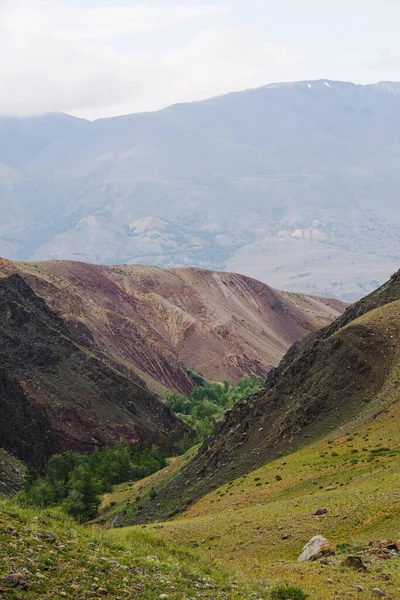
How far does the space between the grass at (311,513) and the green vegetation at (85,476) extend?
13467 mm

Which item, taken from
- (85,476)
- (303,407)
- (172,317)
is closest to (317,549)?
(303,407)

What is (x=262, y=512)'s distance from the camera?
30.3m

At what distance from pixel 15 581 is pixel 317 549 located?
10.8 meters

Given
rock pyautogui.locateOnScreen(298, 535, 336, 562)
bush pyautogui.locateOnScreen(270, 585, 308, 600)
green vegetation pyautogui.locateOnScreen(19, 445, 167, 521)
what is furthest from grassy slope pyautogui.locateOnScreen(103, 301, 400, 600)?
green vegetation pyautogui.locateOnScreen(19, 445, 167, 521)

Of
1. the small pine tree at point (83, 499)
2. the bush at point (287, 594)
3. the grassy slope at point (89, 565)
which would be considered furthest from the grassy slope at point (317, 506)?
the small pine tree at point (83, 499)

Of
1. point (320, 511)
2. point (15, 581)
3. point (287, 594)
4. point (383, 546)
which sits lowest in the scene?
point (320, 511)

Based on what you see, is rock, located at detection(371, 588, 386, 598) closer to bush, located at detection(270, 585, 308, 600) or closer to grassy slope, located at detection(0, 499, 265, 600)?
bush, located at detection(270, 585, 308, 600)

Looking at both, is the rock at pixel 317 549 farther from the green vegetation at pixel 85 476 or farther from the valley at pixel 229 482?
the green vegetation at pixel 85 476

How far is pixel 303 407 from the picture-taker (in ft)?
151

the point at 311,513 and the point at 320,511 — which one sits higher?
the point at 320,511

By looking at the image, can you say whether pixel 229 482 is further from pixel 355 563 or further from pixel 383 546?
pixel 355 563

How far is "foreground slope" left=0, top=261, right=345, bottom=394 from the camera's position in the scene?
120188 mm

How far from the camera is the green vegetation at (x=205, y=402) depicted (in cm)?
8850

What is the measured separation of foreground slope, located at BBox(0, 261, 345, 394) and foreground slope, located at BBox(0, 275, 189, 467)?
64.0 feet
